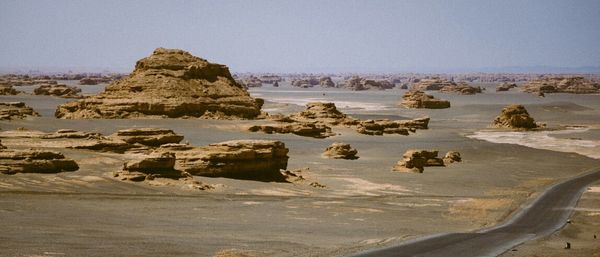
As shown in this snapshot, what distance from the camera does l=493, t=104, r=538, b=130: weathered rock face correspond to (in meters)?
81.1

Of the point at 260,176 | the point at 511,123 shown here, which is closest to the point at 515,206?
the point at 260,176

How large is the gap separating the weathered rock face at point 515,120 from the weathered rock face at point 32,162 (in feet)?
214

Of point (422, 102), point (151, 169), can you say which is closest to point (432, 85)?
point (422, 102)

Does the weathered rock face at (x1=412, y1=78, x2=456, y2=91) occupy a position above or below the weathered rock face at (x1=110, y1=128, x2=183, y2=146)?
below

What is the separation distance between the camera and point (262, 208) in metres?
27.2

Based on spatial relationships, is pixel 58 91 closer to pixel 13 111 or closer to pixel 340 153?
pixel 13 111

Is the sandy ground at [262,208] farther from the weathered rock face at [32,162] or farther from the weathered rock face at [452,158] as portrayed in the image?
the weathered rock face at [452,158]

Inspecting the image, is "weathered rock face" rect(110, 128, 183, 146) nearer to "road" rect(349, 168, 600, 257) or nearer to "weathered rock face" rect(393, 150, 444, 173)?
"weathered rock face" rect(393, 150, 444, 173)

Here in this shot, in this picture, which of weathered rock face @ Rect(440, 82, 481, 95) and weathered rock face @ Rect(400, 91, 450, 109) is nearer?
weathered rock face @ Rect(400, 91, 450, 109)

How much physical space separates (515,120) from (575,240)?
2375 inches

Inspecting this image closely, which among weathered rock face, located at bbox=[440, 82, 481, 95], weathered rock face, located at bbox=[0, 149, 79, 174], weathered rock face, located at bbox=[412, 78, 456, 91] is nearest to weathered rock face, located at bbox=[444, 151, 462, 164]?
weathered rock face, located at bbox=[0, 149, 79, 174]

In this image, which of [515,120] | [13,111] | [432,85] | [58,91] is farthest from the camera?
[432,85]

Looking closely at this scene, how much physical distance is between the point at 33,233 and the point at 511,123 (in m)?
72.6

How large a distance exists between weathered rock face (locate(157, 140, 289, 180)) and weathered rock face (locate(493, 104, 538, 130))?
54.2 meters
